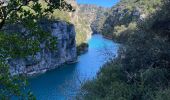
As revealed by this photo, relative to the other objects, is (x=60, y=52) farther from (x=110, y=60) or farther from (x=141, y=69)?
(x=141, y=69)

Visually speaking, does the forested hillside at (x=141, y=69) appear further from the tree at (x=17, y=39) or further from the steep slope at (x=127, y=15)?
the steep slope at (x=127, y=15)

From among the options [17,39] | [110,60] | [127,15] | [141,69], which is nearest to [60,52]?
[127,15]

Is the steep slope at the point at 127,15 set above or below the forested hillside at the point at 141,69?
above

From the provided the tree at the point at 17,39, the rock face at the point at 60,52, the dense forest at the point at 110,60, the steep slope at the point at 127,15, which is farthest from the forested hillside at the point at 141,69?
the steep slope at the point at 127,15

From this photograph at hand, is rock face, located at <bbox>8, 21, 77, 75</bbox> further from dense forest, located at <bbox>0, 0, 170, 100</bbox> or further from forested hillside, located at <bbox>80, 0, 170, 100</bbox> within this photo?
forested hillside, located at <bbox>80, 0, 170, 100</bbox>

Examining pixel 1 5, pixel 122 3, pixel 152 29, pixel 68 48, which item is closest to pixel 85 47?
pixel 68 48

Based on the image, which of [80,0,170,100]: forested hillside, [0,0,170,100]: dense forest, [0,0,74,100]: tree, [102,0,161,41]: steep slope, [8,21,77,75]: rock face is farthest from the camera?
[102,0,161,41]: steep slope

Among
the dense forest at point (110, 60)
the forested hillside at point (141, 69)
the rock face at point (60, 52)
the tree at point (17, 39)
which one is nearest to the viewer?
the tree at point (17, 39)

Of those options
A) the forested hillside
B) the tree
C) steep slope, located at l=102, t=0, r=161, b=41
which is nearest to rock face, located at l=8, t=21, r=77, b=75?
steep slope, located at l=102, t=0, r=161, b=41
